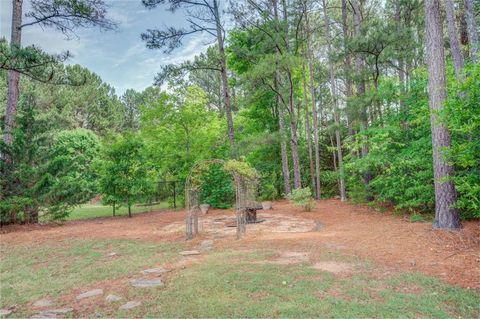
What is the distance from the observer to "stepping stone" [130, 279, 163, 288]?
11.5 feet

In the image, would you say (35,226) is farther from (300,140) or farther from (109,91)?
(109,91)

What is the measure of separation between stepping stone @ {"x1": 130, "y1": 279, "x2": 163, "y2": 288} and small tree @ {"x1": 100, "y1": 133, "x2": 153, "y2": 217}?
→ 20.6 ft

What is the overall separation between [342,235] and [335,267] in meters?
2.07

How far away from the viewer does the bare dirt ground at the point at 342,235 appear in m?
4.00

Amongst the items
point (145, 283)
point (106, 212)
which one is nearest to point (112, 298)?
point (145, 283)

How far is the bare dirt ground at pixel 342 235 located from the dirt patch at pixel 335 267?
5 centimetres

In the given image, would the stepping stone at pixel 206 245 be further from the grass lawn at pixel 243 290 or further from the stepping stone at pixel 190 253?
the grass lawn at pixel 243 290

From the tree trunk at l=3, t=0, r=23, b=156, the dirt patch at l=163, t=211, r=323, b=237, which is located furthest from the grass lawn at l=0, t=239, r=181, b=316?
the tree trunk at l=3, t=0, r=23, b=156

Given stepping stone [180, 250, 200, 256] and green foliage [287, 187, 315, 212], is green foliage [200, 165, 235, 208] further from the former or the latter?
stepping stone [180, 250, 200, 256]

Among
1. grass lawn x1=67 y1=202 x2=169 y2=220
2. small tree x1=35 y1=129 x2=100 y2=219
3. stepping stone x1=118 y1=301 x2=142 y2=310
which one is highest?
small tree x1=35 y1=129 x2=100 y2=219

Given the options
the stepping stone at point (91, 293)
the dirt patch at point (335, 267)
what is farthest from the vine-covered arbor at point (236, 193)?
the stepping stone at point (91, 293)

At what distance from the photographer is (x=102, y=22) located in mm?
8039

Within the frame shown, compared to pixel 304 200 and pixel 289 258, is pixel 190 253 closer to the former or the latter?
pixel 289 258

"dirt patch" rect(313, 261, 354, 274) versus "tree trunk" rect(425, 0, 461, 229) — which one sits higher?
"tree trunk" rect(425, 0, 461, 229)
